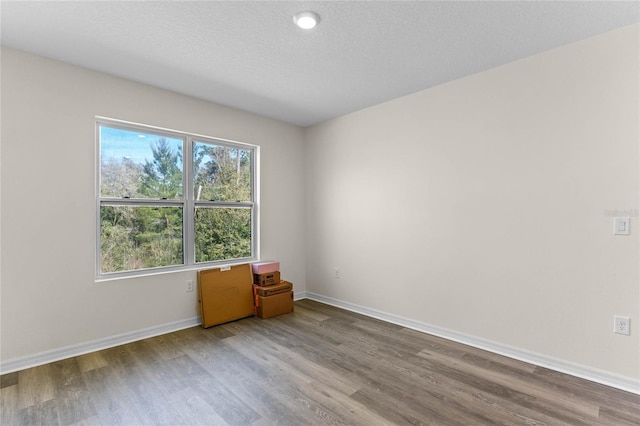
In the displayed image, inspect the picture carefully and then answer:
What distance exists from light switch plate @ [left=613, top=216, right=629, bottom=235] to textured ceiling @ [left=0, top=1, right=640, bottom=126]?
1.37 m

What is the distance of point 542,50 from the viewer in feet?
8.12

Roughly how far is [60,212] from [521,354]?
4.14 m

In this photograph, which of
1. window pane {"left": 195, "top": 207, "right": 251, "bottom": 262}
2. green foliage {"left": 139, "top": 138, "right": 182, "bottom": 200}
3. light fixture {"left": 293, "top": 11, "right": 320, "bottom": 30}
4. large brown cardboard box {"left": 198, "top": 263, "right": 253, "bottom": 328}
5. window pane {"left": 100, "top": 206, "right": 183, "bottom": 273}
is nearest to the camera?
light fixture {"left": 293, "top": 11, "right": 320, "bottom": 30}

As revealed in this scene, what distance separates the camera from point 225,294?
140 inches

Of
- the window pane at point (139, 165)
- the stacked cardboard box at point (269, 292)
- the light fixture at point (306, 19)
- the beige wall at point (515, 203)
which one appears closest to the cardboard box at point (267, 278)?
the stacked cardboard box at point (269, 292)

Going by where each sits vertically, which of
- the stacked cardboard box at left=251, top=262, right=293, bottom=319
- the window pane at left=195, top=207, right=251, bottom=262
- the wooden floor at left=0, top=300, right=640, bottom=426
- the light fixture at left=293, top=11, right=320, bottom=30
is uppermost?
the light fixture at left=293, top=11, right=320, bottom=30

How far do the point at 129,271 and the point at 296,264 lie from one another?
2.15 meters

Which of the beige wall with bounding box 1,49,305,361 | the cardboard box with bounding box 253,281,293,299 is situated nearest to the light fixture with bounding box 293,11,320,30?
the beige wall with bounding box 1,49,305,361

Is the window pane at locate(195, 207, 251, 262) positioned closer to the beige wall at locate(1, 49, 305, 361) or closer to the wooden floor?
the beige wall at locate(1, 49, 305, 361)

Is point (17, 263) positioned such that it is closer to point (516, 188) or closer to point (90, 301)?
point (90, 301)

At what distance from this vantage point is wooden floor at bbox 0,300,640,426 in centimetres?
189

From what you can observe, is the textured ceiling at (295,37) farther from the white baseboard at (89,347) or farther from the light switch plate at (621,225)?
the white baseboard at (89,347)

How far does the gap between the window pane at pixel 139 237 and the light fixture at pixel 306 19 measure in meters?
2.32

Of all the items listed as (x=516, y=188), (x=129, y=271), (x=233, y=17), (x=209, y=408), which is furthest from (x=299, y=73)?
(x=209, y=408)
